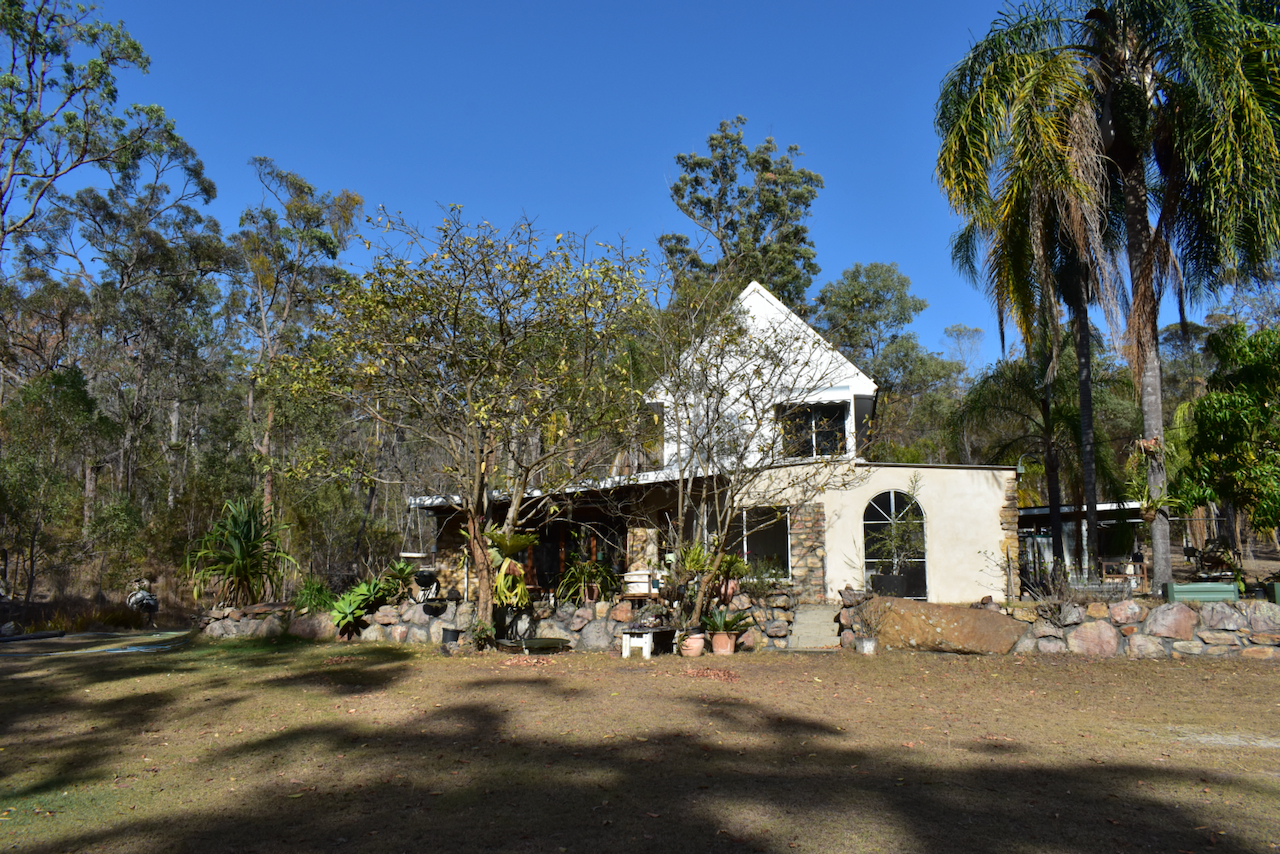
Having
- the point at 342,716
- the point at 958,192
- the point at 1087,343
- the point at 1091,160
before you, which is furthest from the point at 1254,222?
the point at 342,716

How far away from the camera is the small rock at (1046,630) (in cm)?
942

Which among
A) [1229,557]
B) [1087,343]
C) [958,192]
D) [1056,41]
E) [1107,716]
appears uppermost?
[1056,41]

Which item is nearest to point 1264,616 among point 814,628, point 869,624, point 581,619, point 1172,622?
point 1172,622

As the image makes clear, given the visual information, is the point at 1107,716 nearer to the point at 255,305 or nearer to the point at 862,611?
the point at 862,611

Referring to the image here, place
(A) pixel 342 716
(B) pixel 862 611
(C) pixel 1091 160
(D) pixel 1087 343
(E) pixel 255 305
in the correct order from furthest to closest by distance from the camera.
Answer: (E) pixel 255 305 → (D) pixel 1087 343 → (C) pixel 1091 160 → (B) pixel 862 611 → (A) pixel 342 716

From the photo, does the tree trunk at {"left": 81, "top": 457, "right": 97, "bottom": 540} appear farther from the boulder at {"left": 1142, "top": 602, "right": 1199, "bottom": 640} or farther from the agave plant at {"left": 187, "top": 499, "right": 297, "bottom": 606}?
the boulder at {"left": 1142, "top": 602, "right": 1199, "bottom": 640}

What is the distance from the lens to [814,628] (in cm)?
1212

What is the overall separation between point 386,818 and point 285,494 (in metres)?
17.3

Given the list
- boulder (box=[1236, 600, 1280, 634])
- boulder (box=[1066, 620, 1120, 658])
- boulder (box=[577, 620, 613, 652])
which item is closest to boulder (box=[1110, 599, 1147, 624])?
boulder (box=[1066, 620, 1120, 658])

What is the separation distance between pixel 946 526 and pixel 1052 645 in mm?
6680

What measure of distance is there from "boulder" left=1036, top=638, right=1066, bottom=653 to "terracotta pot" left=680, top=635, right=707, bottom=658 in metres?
3.92

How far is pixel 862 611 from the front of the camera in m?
10.3

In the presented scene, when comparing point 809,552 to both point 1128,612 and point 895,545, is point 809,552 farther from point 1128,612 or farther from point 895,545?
point 1128,612

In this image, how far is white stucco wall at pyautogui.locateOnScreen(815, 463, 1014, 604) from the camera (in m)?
15.8
